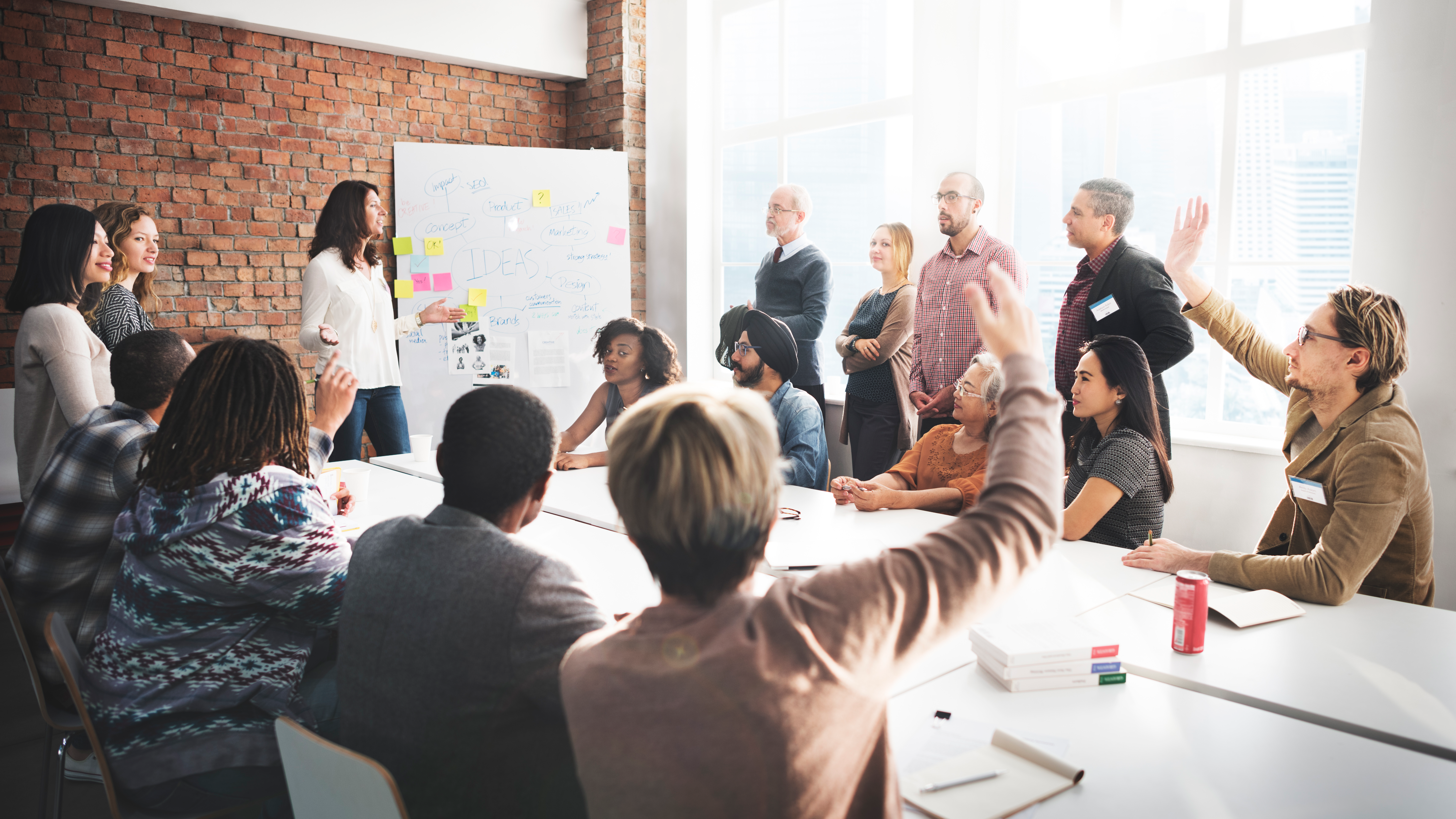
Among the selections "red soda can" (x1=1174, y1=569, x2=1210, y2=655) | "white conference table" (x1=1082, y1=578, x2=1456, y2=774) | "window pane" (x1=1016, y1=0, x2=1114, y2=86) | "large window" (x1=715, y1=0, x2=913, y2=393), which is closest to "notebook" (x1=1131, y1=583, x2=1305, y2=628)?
"white conference table" (x1=1082, y1=578, x2=1456, y2=774)

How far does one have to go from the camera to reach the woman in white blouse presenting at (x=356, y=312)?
4246 mm

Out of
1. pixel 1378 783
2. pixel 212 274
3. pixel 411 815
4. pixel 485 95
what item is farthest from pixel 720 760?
pixel 485 95

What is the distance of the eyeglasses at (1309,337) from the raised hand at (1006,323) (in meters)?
1.38

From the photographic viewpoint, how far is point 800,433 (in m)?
3.23

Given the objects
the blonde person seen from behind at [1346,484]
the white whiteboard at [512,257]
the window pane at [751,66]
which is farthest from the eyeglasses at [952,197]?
the white whiteboard at [512,257]

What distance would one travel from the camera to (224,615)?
154cm

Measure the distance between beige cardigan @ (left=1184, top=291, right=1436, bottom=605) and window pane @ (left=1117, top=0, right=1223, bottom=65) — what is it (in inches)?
92.7

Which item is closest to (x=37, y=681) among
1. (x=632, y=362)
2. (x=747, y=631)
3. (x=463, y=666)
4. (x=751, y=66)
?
(x=463, y=666)

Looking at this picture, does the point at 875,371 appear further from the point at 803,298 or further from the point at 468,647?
the point at 468,647

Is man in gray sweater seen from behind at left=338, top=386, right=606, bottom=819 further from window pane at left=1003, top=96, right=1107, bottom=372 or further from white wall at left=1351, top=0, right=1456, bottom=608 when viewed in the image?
window pane at left=1003, top=96, right=1107, bottom=372

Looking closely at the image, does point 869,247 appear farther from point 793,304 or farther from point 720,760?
point 720,760

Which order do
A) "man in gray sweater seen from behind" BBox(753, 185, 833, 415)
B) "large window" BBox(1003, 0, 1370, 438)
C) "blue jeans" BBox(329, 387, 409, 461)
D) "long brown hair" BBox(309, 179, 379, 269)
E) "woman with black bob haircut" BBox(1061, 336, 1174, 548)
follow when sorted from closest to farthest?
"woman with black bob haircut" BBox(1061, 336, 1174, 548) → "large window" BBox(1003, 0, 1370, 438) → "long brown hair" BBox(309, 179, 379, 269) → "blue jeans" BBox(329, 387, 409, 461) → "man in gray sweater seen from behind" BBox(753, 185, 833, 415)

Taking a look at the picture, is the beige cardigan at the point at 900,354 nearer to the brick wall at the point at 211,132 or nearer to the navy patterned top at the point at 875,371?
the navy patterned top at the point at 875,371

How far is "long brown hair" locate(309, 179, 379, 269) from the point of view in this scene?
429 centimetres
